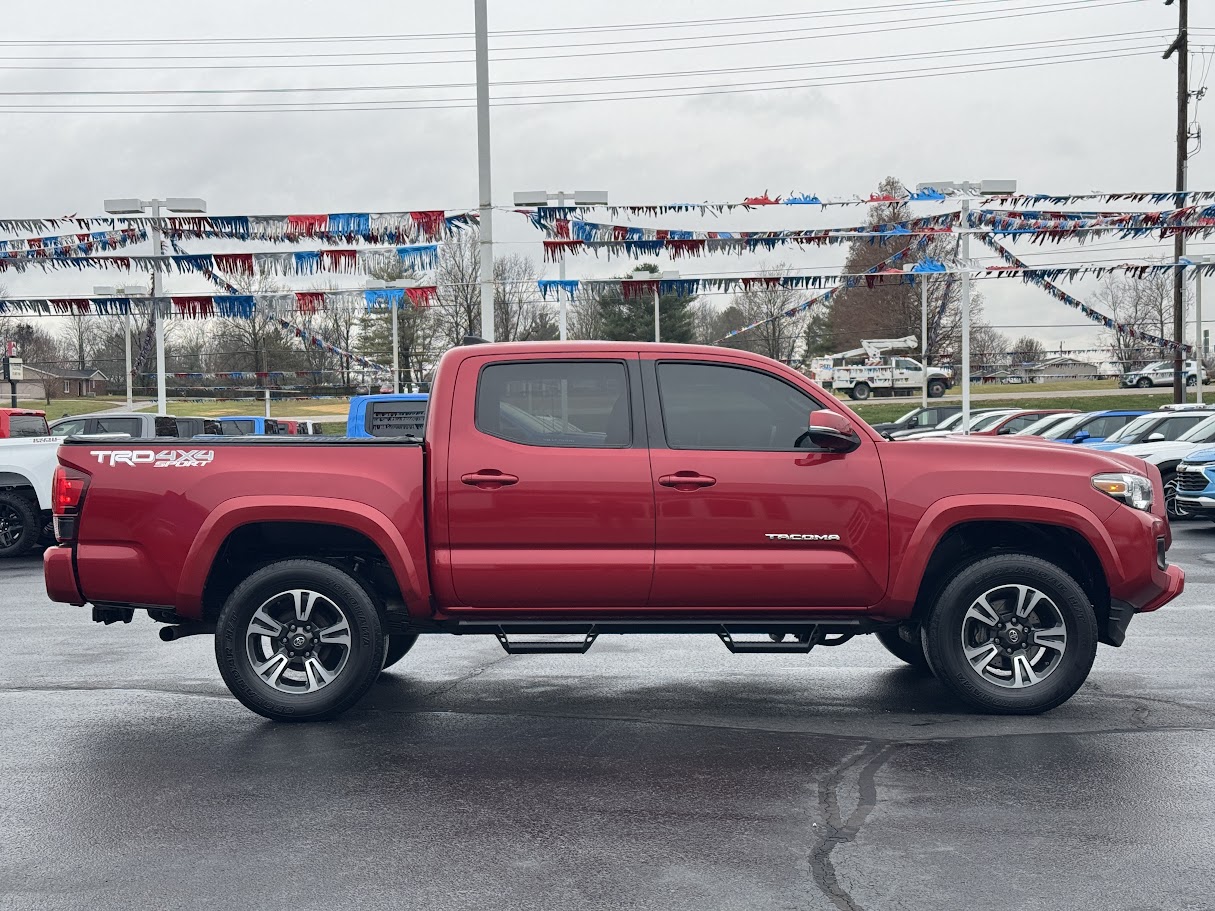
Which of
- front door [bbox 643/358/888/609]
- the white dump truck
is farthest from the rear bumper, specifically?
the white dump truck

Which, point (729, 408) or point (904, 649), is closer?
point (729, 408)

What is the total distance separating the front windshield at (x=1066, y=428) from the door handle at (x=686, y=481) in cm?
1762

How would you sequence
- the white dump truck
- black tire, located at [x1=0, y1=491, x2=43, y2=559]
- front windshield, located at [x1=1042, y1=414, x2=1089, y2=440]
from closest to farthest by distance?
1. black tire, located at [x1=0, y1=491, x2=43, y2=559]
2. front windshield, located at [x1=1042, y1=414, x2=1089, y2=440]
3. the white dump truck

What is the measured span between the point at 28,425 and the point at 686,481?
16.4 meters

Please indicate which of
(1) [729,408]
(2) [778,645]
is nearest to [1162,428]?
(2) [778,645]

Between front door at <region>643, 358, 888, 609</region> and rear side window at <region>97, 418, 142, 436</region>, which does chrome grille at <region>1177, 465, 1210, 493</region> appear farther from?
rear side window at <region>97, 418, 142, 436</region>

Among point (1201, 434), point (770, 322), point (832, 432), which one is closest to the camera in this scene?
point (832, 432)

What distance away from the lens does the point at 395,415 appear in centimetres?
1590

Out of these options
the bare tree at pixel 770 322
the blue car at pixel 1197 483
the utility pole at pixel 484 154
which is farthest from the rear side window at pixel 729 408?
the bare tree at pixel 770 322

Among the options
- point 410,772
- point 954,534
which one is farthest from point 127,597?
point 954,534

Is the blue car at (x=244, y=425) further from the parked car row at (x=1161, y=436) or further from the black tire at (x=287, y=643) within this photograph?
the black tire at (x=287, y=643)

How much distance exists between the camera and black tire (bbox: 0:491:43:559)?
15.4 m

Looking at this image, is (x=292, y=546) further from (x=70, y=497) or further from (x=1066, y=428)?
(x=1066, y=428)

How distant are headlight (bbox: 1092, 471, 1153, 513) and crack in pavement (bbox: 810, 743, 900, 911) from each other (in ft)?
5.95
